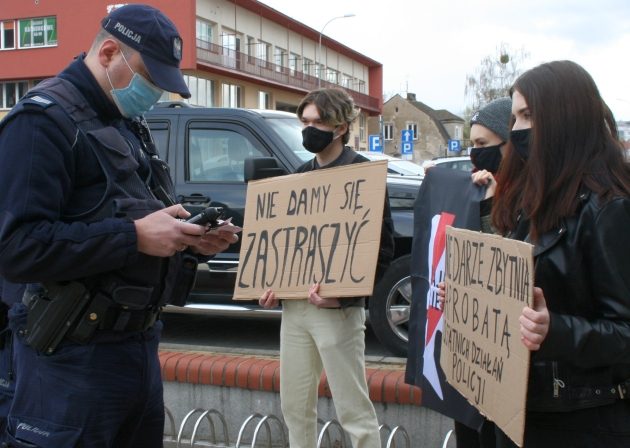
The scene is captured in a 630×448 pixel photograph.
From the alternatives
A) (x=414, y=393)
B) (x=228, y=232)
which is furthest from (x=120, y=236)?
(x=414, y=393)

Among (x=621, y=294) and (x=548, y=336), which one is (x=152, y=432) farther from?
(x=621, y=294)

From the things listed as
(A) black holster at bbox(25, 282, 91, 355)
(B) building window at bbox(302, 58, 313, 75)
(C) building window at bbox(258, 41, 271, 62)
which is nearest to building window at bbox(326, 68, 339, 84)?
(B) building window at bbox(302, 58, 313, 75)

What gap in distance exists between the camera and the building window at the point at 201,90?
38.6m

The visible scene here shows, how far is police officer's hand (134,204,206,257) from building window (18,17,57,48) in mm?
40508

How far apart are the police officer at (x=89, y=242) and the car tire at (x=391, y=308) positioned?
3.17 m

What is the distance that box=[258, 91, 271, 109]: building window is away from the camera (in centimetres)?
4640

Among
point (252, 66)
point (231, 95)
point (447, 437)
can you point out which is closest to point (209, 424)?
point (447, 437)

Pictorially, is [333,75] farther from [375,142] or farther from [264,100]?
[375,142]

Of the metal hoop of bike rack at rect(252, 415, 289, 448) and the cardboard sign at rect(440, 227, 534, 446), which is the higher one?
the cardboard sign at rect(440, 227, 534, 446)

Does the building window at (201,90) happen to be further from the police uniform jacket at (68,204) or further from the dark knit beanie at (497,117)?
the police uniform jacket at (68,204)

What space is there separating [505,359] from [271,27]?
48.2m

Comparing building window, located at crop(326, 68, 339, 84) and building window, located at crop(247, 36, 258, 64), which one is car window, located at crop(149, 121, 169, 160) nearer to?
building window, located at crop(247, 36, 258, 64)

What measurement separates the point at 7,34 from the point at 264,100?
15.6 meters

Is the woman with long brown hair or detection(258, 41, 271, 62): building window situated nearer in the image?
the woman with long brown hair
